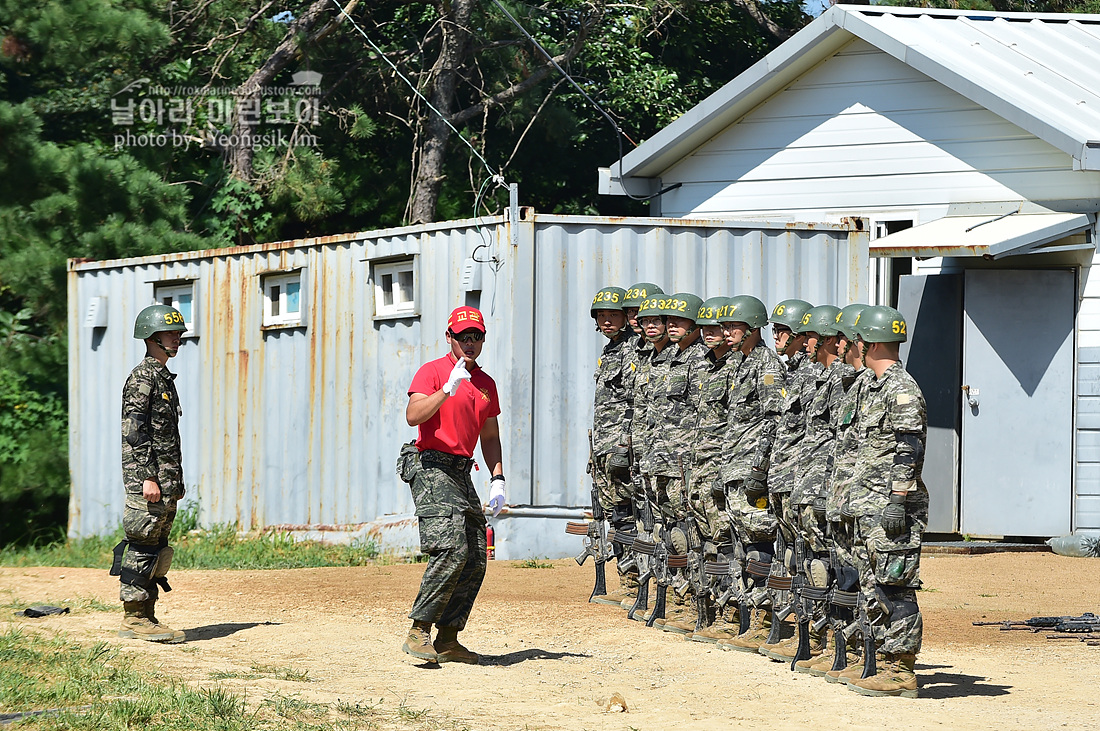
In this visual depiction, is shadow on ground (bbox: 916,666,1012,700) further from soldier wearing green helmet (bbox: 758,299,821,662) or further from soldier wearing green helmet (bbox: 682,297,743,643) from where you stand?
soldier wearing green helmet (bbox: 682,297,743,643)

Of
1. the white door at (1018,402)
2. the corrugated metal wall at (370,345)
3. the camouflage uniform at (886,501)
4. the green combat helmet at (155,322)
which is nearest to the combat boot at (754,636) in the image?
the camouflage uniform at (886,501)

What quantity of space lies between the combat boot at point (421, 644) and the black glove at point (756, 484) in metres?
2.10

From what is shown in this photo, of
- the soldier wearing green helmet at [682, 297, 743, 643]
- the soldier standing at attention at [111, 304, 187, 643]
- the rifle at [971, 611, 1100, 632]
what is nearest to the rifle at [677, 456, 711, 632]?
the soldier wearing green helmet at [682, 297, 743, 643]

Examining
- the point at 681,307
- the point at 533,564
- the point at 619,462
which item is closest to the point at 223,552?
the point at 533,564

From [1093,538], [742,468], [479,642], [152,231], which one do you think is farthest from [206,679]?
[152,231]

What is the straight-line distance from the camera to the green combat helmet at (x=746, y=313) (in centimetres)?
879

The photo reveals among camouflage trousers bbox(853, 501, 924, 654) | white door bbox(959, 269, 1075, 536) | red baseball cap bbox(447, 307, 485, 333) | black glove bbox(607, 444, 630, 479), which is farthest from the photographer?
white door bbox(959, 269, 1075, 536)

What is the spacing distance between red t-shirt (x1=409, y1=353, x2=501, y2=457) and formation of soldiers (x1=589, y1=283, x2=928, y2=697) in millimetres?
1720

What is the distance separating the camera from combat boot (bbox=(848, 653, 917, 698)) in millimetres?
6934

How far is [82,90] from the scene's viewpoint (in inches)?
840

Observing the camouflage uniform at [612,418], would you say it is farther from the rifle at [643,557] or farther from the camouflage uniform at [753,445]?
the camouflage uniform at [753,445]

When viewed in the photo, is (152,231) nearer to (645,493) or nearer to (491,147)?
(491,147)

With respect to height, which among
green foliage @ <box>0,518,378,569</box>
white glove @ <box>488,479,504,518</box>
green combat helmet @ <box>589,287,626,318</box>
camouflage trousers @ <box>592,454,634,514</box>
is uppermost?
green combat helmet @ <box>589,287,626,318</box>

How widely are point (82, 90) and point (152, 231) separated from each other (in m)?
4.01
